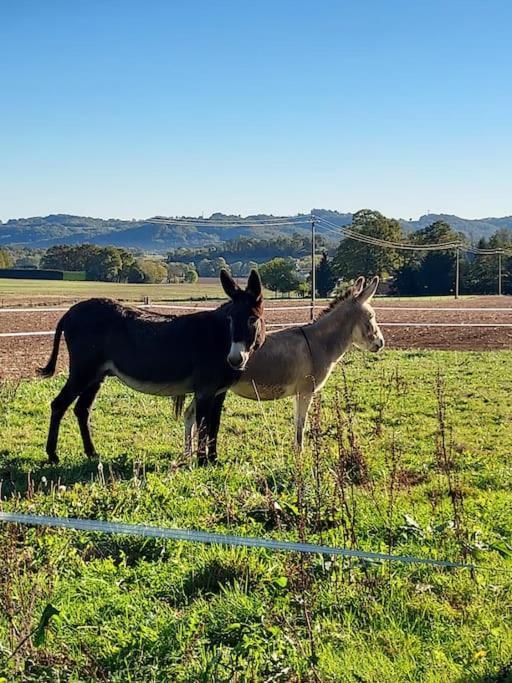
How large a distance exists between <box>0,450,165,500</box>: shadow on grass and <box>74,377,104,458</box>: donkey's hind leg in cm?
19

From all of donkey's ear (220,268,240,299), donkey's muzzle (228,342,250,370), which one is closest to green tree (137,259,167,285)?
donkey's ear (220,268,240,299)

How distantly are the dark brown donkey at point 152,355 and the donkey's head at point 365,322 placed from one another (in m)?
1.87

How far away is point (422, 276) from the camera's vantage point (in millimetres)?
80188

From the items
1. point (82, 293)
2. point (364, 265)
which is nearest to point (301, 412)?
point (82, 293)

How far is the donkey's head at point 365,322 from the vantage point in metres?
8.31

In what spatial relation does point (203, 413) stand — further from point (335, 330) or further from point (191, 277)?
point (191, 277)

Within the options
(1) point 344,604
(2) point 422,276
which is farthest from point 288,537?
(2) point 422,276

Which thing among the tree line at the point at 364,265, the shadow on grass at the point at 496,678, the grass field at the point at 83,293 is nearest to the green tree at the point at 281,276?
the tree line at the point at 364,265

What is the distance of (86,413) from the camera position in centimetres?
733

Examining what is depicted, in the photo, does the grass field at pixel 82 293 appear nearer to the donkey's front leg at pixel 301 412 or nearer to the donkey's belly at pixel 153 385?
the donkey's belly at pixel 153 385

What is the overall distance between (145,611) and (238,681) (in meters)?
0.88

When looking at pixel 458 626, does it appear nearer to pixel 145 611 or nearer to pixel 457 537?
pixel 457 537

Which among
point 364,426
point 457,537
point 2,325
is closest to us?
point 457,537

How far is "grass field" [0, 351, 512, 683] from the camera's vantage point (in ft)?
10.0
